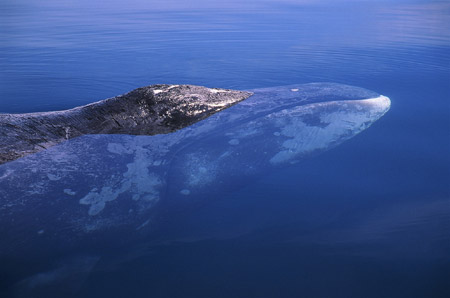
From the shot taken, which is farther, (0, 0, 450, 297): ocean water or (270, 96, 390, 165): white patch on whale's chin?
(270, 96, 390, 165): white patch on whale's chin

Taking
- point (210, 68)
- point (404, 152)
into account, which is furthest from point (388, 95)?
point (210, 68)

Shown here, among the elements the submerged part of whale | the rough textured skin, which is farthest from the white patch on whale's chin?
the rough textured skin

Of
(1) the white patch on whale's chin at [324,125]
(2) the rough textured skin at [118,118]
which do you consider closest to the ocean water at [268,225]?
(1) the white patch on whale's chin at [324,125]

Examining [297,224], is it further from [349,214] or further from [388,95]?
[388,95]

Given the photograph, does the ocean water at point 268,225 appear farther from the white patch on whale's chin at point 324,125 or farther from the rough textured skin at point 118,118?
the rough textured skin at point 118,118

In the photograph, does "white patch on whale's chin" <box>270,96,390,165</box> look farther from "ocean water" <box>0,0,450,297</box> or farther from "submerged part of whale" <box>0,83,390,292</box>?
"ocean water" <box>0,0,450,297</box>

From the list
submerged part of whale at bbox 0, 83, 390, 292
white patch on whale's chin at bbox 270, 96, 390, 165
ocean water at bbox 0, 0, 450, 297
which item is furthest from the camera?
white patch on whale's chin at bbox 270, 96, 390, 165
